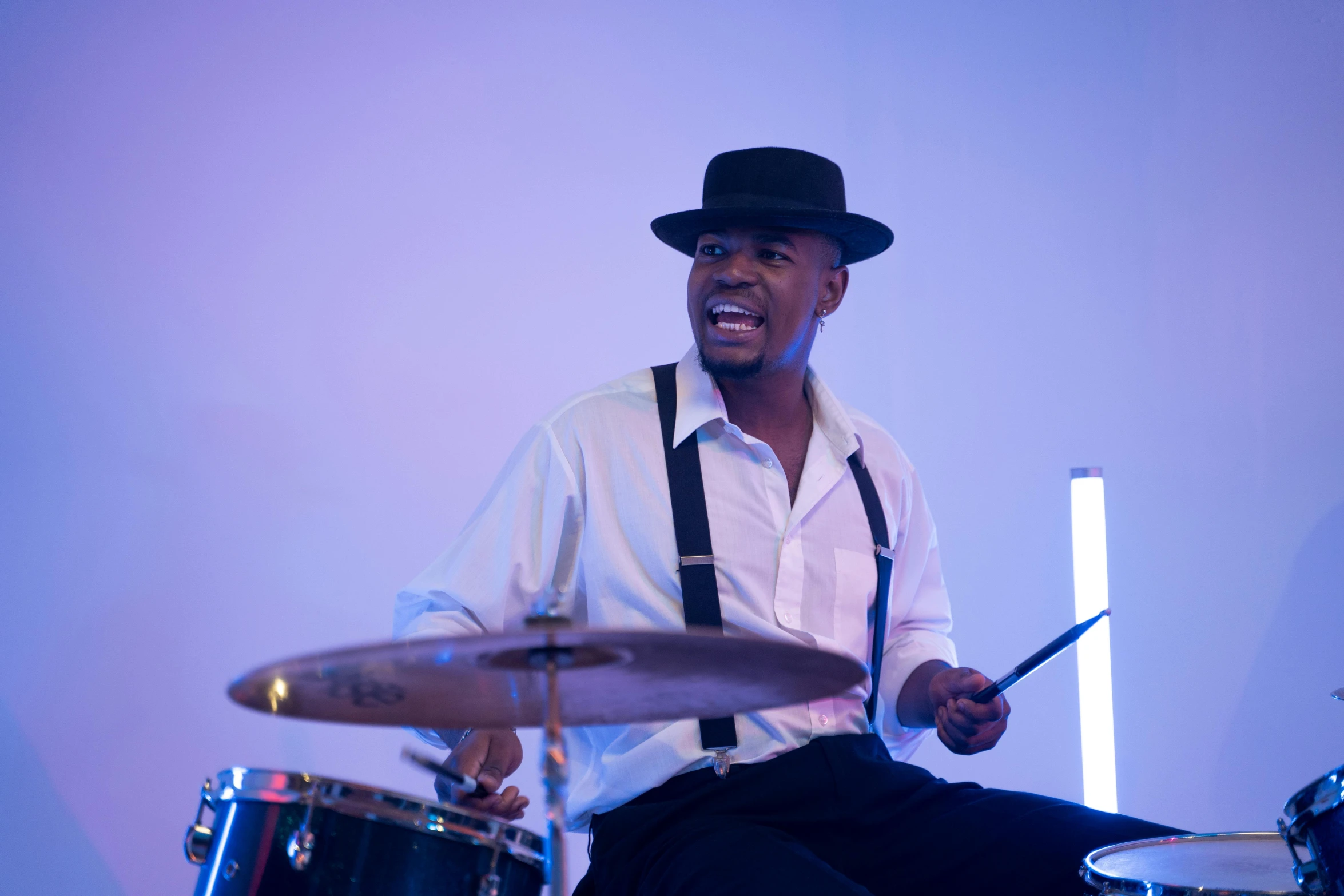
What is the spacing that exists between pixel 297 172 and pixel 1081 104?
6.63ft

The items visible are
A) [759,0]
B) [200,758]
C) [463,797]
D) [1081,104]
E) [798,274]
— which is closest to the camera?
[463,797]

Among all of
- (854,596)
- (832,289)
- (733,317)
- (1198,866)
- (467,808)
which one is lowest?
(1198,866)

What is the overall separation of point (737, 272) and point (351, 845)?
1.17m

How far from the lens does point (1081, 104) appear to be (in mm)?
3107

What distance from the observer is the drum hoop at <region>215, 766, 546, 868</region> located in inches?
47.9

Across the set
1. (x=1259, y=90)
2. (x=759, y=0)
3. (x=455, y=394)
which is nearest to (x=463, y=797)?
(x=455, y=394)

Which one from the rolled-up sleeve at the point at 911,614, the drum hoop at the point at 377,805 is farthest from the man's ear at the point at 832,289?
the drum hoop at the point at 377,805

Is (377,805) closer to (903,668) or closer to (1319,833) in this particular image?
(1319,833)

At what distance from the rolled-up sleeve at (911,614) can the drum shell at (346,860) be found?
1.03 metres

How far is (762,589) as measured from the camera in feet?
6.28

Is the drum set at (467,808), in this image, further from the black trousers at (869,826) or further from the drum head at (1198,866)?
the black trousers at (869,826)

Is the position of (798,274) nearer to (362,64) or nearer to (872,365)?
(872,365)

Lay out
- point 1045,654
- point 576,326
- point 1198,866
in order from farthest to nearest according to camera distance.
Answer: point 576,326 < point 1045,654 < point 1198,866

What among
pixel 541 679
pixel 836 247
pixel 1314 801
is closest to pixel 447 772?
pixel 541 679
